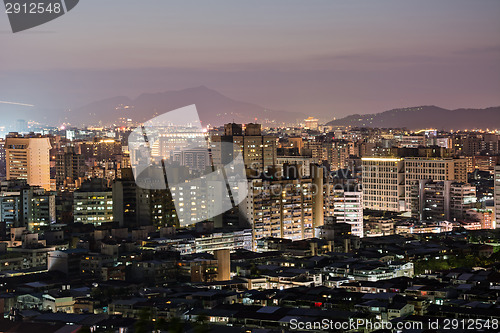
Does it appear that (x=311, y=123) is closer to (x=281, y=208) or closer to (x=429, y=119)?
(x=429, y=119)

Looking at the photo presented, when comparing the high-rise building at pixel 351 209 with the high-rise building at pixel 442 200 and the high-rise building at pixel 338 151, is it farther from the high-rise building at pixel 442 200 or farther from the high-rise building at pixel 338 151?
the high-rise building at pixel 338 151

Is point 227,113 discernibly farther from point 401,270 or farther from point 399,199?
point 401,270

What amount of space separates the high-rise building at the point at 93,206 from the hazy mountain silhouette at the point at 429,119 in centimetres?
3462

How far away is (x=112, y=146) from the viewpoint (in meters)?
32.0

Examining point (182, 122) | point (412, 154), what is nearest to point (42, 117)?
point (182, 122)

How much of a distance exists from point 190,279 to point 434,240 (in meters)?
5.36

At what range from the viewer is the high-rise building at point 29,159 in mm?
24078

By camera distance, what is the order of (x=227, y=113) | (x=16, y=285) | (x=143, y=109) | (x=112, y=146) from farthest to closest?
(x=227, y=113) → (x=143, y=109) → (x=112, y=146) → (x=16, y=285)

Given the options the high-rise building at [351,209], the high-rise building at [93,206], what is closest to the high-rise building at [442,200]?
the high-rise building at [351,209]

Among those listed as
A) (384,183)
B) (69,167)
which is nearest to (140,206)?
(69,167)

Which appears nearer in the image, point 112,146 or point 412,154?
point 412,154

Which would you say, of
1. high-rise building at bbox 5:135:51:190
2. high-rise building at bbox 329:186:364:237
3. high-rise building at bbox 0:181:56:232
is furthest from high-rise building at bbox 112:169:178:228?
high-rise building at bbox 5:135:51:190

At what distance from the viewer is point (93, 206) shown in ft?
58.2

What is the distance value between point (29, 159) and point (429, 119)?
33.0 m
